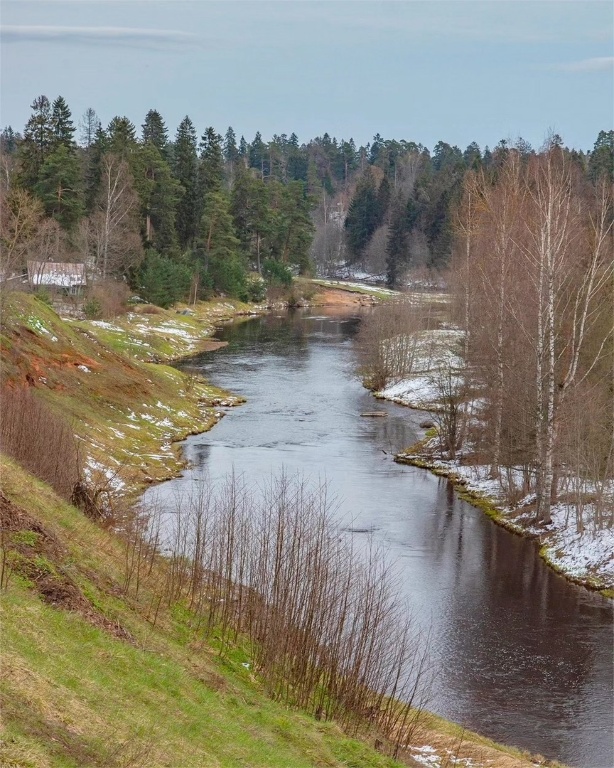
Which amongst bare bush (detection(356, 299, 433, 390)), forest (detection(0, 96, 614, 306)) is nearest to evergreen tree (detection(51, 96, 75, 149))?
forest (detection(0, 96, 614, 306))

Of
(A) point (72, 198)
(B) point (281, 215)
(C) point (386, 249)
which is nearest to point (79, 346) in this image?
(A) point (72, 198)

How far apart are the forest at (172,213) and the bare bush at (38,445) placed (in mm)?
28175

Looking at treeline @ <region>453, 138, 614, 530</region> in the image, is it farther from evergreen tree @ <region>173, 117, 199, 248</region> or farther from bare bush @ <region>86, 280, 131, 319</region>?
evergreen tree @ <region>173, 117, 199, 248</region>

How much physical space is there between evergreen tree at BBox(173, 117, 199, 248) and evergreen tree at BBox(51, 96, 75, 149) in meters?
18.0

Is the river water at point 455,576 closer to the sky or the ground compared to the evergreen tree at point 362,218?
closer to the ground

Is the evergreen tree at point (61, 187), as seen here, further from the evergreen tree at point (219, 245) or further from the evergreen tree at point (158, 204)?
the evergreen tree at point (219, 245)

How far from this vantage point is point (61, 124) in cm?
9194

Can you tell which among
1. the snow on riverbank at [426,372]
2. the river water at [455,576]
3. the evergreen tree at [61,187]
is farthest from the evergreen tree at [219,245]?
the river water at [455,576]

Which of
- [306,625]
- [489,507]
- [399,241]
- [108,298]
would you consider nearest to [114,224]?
[108,298]

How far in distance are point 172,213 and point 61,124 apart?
1484cm

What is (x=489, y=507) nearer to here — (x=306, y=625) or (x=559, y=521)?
(x=559, y=521)

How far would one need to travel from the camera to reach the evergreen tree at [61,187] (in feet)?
281

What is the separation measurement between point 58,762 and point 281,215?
118466 millimetres

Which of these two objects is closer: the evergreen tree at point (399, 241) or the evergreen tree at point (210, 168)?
the evergreen tree at point (210, 168)
